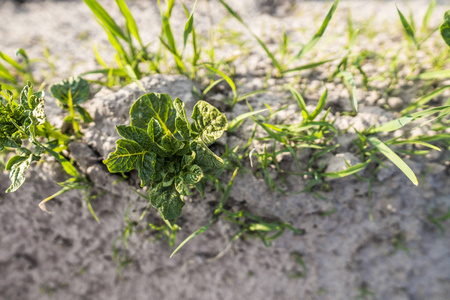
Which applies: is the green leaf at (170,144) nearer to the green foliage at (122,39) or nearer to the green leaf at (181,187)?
the green leaf at (181,187)

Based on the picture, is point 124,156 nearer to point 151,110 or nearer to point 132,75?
point 151,110

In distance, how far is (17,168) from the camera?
1.19 meters

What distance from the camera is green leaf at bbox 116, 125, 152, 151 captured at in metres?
1.14

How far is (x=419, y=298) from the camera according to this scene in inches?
75.9

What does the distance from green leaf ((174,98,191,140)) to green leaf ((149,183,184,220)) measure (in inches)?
9.9

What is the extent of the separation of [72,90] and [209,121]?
0.78 metres

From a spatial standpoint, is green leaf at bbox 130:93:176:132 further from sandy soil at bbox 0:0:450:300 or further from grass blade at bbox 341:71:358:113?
grass blade at bbox 341:71:358:113

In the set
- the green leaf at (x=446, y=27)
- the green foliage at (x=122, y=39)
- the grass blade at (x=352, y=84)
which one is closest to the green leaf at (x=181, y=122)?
the green foliage at (x=122, y=39)

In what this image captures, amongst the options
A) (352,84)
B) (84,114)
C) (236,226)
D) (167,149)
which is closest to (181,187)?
(167,149)

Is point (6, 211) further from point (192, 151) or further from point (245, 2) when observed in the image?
point (245, 2)

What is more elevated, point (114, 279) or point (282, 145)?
point (282, 145)

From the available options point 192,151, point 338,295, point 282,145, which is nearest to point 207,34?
point 282,145

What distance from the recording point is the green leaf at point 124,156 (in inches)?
44.0

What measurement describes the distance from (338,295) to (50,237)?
2035mm
